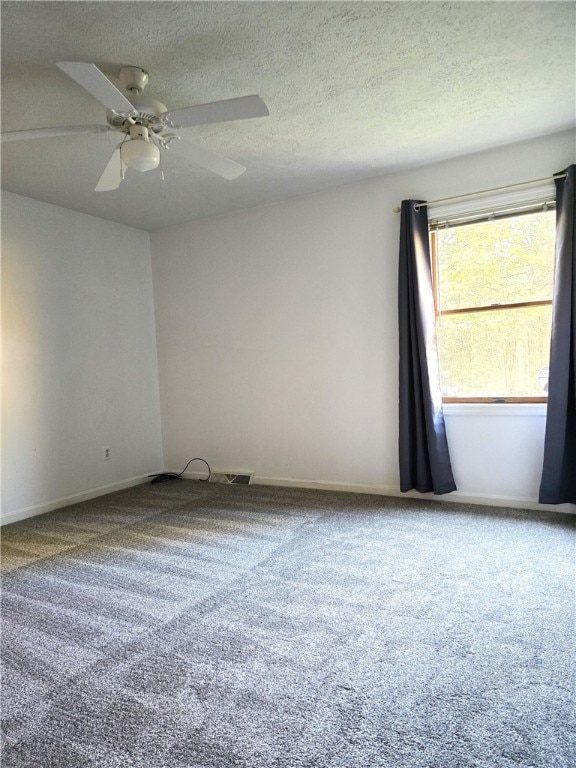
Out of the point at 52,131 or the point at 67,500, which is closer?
the point at 52,131

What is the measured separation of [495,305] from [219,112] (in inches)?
95.0

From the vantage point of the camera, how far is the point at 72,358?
4129 mm

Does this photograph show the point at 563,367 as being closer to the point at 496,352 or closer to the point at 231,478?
the point at 496,352

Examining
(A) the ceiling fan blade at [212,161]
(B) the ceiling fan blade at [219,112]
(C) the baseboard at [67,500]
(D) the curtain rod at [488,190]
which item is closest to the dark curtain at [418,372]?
(D) the curtain rod at [488,190]

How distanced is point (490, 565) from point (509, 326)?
1.75 meters

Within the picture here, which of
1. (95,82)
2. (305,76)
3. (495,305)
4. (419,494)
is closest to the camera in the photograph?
(95,82)

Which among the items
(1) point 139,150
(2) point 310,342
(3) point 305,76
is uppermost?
(3) point 305,76

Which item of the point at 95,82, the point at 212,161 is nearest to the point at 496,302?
the point at 212,161

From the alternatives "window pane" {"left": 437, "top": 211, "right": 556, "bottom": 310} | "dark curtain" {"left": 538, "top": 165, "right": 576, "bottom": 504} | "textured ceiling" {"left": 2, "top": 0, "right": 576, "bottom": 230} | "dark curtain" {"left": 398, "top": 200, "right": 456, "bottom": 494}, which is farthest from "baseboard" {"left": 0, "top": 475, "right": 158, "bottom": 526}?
"dark curtain" {"left": 538, "top": 165, "right": 576, "bottom": 504}

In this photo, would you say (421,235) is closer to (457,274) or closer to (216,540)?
(457,274)

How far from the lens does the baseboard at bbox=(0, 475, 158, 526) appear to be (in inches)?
143

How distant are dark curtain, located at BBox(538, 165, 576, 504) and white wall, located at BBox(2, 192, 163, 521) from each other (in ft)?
12.0

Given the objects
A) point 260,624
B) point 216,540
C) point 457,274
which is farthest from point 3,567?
point 457,274

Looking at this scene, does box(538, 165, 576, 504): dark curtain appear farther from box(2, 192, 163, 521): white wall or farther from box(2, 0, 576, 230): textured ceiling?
box(2, 192, 163, 521): white wall
